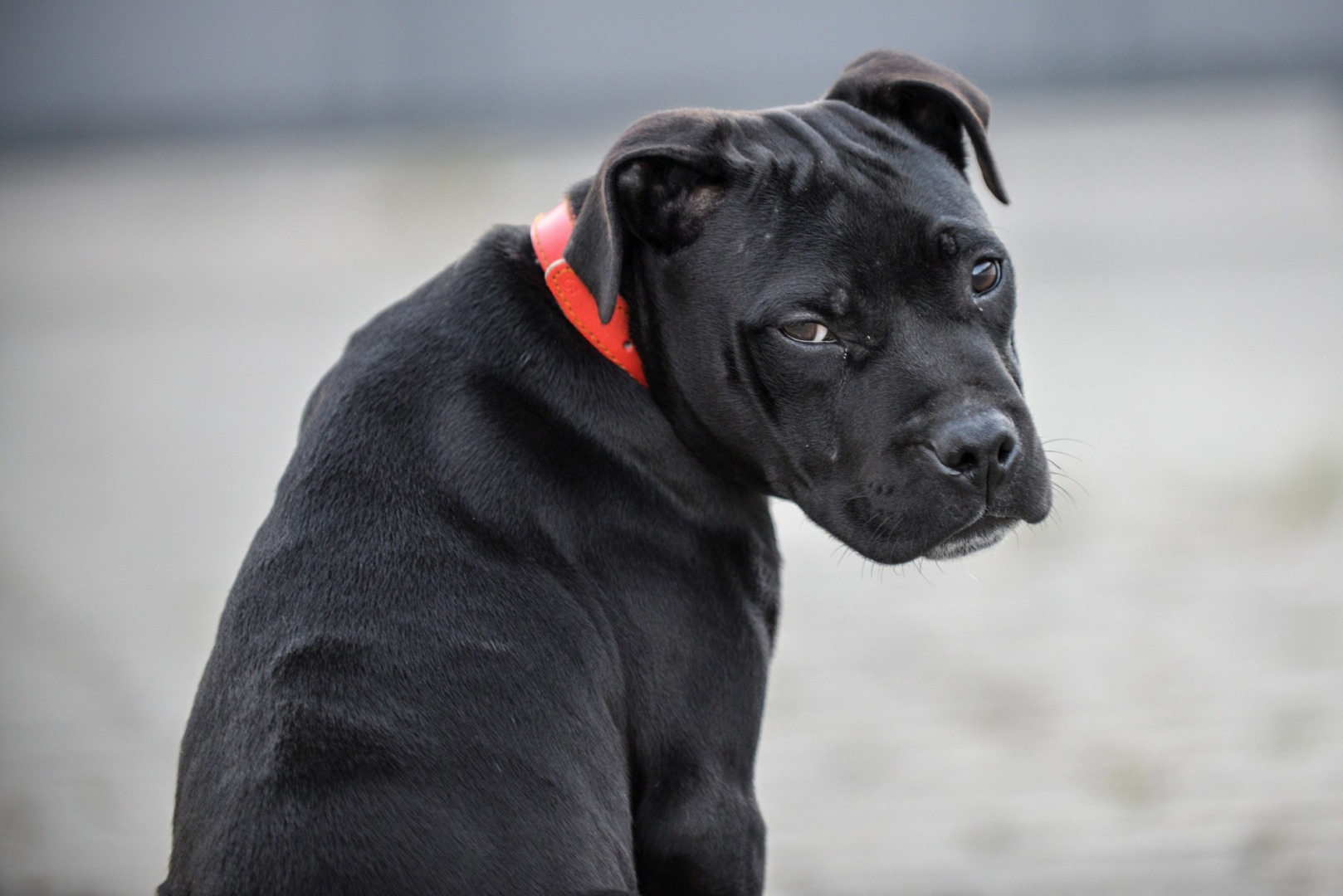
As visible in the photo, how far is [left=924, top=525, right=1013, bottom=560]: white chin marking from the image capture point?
3.24 m

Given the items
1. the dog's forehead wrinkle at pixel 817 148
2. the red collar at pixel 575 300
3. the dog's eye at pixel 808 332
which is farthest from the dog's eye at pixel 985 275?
the red collar at pixel 575 300

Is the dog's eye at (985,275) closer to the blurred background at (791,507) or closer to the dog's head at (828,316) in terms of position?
the dog's head at (828,316)

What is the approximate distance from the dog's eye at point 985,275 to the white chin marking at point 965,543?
57 cm

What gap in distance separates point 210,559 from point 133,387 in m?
4.80

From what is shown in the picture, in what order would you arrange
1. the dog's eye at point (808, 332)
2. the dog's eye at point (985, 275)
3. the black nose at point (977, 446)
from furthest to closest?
the dog's eye at point (985, 275), the dog's eye at point (808, 332), the black nose at point (977, 446)

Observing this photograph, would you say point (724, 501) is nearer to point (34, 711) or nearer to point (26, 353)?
point (34, 711)

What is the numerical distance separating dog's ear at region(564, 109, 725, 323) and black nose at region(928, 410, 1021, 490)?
78cm

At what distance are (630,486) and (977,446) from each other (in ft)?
2.61

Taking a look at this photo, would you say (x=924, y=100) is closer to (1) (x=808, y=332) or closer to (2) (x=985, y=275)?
(2) (x=985, y=275)

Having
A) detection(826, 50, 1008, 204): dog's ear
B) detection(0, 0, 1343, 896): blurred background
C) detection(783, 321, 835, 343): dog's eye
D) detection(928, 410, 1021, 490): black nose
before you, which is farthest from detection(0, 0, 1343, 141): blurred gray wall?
detection(928, 410, 1021, 490): black nose

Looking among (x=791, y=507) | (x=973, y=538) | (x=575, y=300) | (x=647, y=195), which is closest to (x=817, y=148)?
(x=647, y=195)

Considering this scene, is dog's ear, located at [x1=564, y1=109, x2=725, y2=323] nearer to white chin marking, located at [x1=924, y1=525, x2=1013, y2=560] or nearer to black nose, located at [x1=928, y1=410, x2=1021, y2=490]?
black nose, located at [x1=928, y1=410, x2=1021, y2=490]

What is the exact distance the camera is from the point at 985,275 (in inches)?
131

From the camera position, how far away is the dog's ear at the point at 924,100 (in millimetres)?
3480
